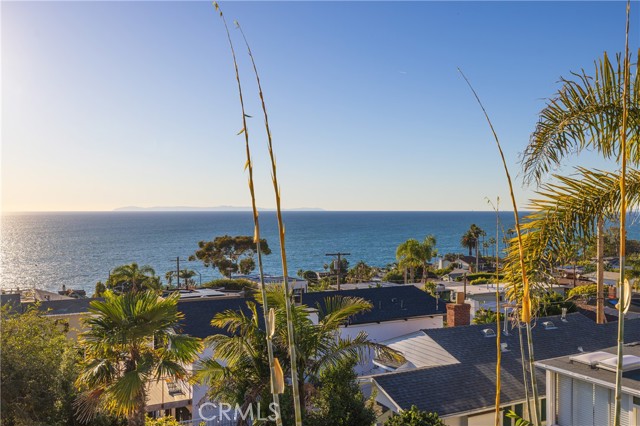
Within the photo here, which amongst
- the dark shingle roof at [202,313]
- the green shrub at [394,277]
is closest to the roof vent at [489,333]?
the dark shingle roof at [202,313]

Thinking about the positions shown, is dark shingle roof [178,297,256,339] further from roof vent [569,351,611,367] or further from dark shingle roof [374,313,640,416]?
roof vent [569,351,611,367]

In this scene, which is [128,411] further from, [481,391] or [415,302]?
[415,302]

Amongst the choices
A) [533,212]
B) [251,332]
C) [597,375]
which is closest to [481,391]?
[597,375]

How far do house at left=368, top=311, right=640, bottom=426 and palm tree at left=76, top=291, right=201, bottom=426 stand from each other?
19.7ft

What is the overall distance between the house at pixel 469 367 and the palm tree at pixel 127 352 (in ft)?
19.7

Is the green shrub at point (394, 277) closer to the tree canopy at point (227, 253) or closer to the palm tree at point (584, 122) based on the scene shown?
the tree canopy at point (227, 253)

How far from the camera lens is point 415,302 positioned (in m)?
25.9

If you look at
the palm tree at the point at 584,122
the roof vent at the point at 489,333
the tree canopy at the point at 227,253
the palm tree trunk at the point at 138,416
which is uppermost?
the palm tree at the point at 584,122

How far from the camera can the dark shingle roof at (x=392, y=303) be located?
23797 mm

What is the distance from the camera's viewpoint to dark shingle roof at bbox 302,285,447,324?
23797 millimetres

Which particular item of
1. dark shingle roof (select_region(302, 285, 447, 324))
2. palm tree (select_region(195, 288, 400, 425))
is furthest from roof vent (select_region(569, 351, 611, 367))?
dark shingle roof (select_region(302, 285, 447, 324))

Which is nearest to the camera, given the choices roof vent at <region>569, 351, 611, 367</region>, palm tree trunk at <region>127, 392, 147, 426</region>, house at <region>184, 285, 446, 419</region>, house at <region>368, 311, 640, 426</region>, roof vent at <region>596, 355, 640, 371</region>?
palm tree trunk at <region>127, 392, 147, 426</region>

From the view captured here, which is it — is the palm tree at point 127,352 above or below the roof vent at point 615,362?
above

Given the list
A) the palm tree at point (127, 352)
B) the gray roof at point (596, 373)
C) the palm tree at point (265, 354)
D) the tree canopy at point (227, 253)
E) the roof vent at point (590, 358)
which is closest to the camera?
the palm tree at point (127, 352)
